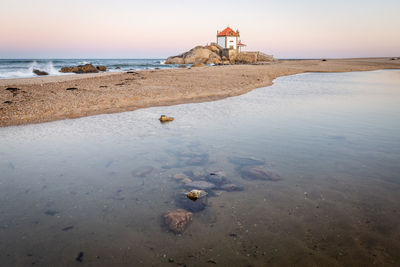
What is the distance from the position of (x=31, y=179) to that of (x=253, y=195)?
15.8ft

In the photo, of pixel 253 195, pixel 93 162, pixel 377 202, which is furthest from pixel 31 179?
pixel 377 202

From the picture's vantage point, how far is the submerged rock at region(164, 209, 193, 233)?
3.98 meters

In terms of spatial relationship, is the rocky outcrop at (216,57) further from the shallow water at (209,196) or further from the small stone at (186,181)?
the small stone at (186,181)

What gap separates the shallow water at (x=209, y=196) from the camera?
11.5 ft

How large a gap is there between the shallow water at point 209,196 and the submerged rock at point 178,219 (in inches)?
4.1

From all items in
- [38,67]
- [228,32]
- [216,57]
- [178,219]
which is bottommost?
[178,219]

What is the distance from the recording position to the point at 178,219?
412 centimetres

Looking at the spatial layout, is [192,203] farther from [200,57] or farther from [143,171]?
[200,57]

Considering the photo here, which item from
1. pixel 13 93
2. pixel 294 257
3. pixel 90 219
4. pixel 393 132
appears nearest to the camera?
pixel 294 257

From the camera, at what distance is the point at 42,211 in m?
4.51

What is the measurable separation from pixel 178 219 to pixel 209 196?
94cm

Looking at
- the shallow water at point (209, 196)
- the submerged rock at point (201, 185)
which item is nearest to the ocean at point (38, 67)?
the shallow water at point (209, 196)

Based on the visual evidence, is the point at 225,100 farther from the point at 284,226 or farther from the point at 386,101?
the point at 284,226

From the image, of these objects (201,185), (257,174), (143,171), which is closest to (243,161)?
(257,174)
